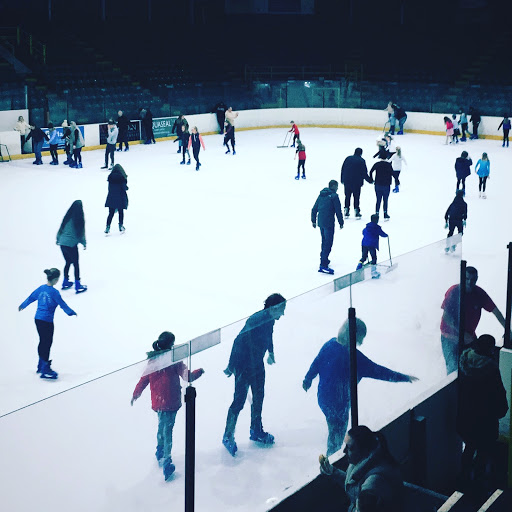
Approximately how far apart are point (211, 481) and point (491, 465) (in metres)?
2.94

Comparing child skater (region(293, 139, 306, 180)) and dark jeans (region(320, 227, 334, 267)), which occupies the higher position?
child skater (region(293, 139, 306, 180))

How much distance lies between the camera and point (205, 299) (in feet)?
37.2

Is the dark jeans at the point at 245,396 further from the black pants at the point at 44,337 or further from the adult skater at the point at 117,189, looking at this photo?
the adult skater at the point at 117,189

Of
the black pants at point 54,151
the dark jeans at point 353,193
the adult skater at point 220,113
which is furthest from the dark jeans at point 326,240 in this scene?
the adult skater at point 220,113

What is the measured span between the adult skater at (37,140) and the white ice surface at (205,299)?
60cm

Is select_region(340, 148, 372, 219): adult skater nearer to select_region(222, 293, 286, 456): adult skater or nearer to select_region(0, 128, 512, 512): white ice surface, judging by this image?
select_region(0, 128, 512, 512): white ice surface

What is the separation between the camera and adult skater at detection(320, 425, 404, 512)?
172 inches

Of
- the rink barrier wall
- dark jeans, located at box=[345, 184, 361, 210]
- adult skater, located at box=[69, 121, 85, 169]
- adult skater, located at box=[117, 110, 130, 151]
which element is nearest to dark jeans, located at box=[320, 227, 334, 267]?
dark jeans, located at box=[345, 184, 361, 210]

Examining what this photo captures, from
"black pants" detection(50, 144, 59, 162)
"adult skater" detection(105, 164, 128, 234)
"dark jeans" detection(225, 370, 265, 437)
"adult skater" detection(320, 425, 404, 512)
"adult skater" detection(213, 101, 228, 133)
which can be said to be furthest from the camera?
"adult skater" detection(213, 101, 228, 133)

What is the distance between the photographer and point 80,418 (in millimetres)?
3793

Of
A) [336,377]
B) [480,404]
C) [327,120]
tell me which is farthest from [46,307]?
[327,120]

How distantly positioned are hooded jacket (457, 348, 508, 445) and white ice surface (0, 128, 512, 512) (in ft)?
1.33

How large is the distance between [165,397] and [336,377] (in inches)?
67.2

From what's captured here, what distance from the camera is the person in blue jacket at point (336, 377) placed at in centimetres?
545
